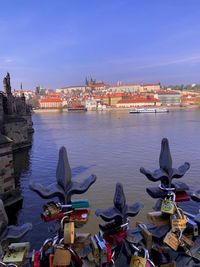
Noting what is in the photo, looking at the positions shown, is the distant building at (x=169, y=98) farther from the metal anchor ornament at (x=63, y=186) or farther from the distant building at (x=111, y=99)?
the metal anchor ornament at (x=63, y=186)

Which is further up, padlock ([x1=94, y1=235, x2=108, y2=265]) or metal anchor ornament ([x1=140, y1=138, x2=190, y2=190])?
metal anchor ornament ([x1=140, y1=138, x2=190, y2=190])

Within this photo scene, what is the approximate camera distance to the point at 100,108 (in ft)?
592

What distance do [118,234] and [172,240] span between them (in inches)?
19.8

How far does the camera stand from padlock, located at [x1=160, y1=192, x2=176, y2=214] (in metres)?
3.42

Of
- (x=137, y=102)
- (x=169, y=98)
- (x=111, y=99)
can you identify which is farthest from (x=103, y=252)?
(x=169, y=98)

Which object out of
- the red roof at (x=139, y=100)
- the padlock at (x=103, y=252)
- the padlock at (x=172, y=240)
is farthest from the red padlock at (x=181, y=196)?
the red roof at (x=139, y=100)

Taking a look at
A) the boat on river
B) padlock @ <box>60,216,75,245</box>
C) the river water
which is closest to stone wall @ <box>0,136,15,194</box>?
the river water

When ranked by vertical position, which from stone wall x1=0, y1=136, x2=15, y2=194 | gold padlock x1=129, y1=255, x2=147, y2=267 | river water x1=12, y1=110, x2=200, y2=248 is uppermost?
gold padlock x1=129, y1=255, x2=147, y2=267

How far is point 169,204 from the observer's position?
3.42 m

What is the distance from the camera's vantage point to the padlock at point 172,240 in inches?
132

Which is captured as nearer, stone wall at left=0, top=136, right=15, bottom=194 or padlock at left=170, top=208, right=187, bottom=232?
padlock at left=170, top=208, right=187, bottom=232

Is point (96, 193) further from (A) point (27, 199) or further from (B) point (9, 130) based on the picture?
(B) point (9, 130)

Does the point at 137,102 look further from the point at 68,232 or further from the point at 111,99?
the point at 68,232

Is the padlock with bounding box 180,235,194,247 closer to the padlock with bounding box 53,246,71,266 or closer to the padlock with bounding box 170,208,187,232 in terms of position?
the padlock with bounding box 170,208,187,232
